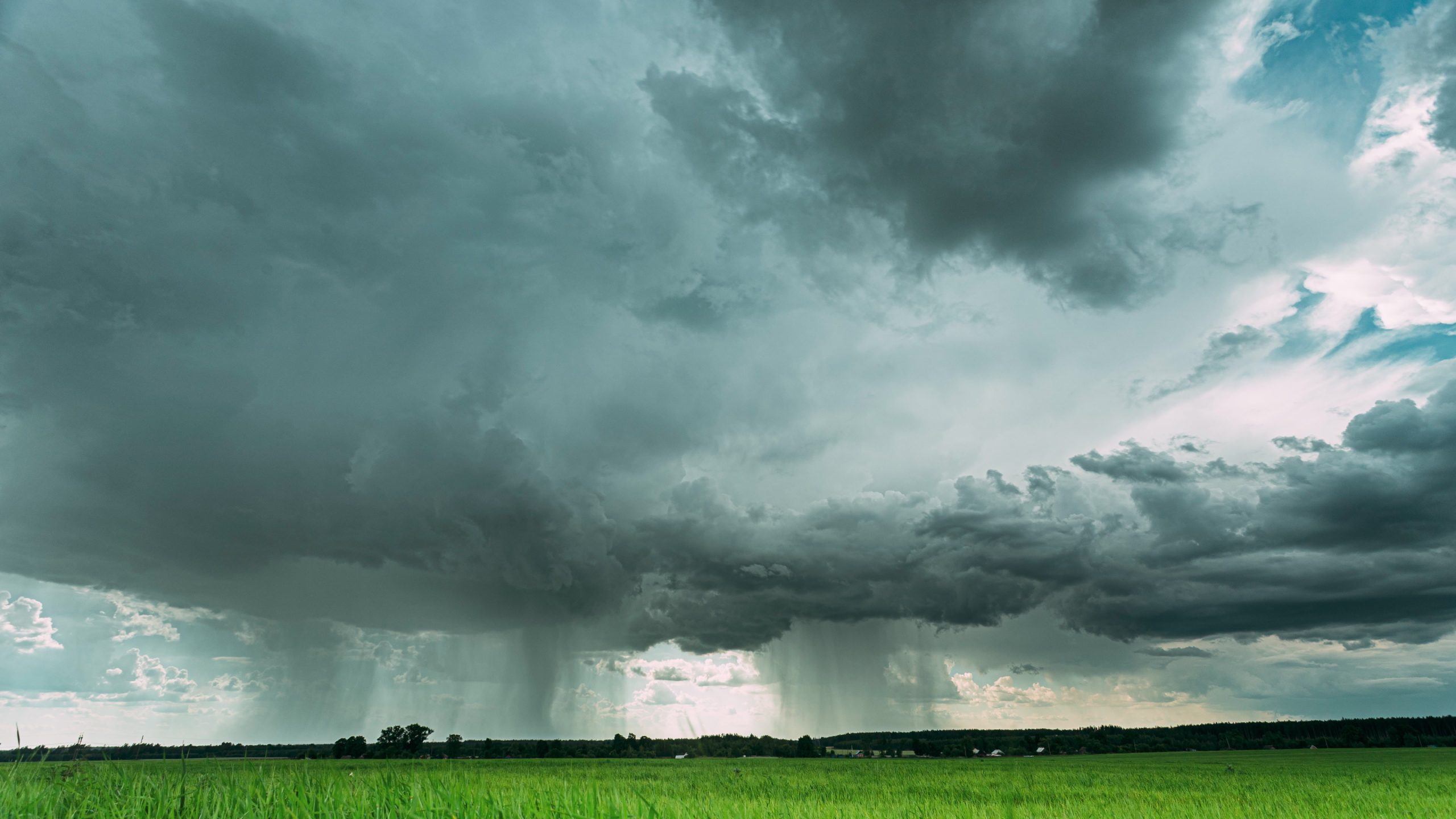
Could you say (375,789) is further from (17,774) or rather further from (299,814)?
(17,774)

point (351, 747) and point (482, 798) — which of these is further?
point (351, 747)

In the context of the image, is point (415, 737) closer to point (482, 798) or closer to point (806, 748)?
point (806, 748)

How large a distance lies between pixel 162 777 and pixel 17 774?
1.82 meters

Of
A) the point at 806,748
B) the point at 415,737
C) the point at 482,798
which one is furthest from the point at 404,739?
the point at 482,798

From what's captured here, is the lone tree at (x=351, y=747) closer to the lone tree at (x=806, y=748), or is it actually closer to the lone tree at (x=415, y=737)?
the lone tree at (x=415, y=737)

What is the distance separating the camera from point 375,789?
8.39 metres

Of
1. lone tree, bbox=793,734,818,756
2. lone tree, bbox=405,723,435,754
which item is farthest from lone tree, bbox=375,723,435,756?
lone tree, bbox=793,734,818,756

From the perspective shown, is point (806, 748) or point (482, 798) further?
point (806, 748)

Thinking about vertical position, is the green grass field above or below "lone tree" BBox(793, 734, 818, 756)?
above

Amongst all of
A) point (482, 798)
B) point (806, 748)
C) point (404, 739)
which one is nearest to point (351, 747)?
point (404, 739)

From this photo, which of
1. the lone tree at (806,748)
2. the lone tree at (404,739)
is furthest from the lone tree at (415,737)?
the lone tree at (806,748)

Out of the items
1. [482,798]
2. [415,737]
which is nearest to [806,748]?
[415,737]

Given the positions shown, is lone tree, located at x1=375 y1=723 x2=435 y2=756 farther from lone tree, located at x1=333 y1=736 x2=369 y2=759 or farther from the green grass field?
the green grass field

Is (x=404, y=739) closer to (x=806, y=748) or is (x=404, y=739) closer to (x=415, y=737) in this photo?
(x=415, y=737)
